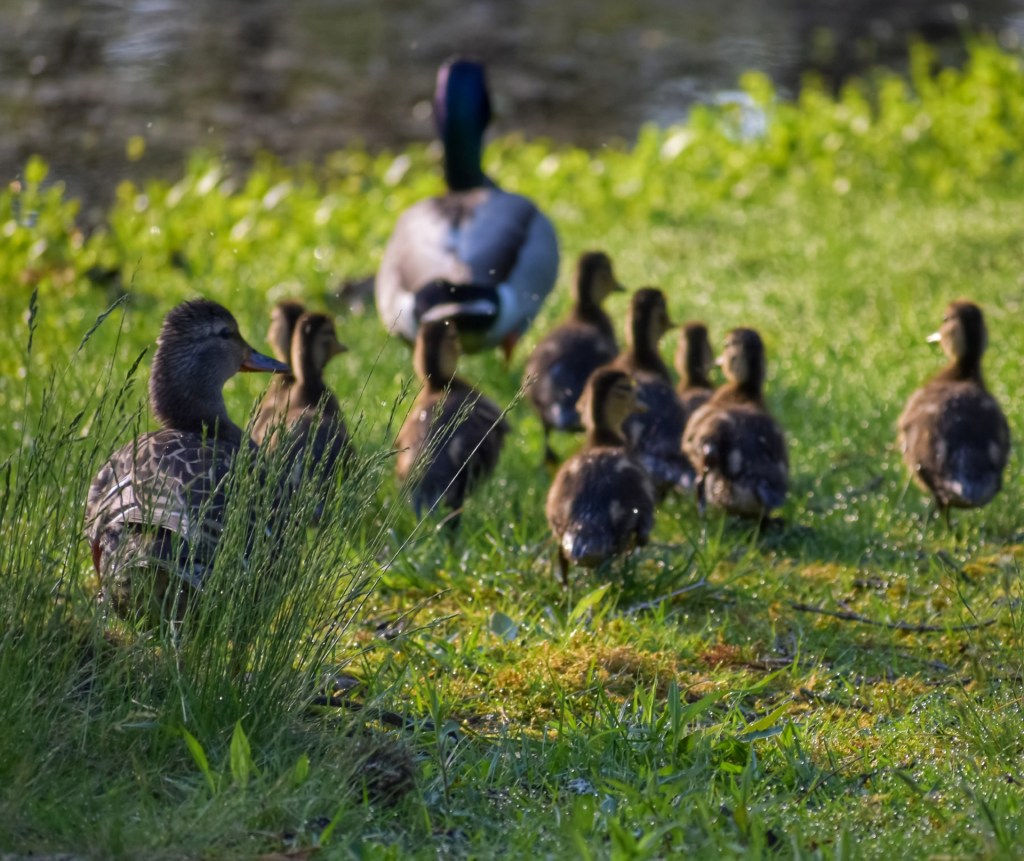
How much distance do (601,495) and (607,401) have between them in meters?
0.58

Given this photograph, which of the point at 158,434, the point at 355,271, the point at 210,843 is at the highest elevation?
the point at 158,434

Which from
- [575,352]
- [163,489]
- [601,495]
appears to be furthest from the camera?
[575,352]

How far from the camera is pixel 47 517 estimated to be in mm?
3906

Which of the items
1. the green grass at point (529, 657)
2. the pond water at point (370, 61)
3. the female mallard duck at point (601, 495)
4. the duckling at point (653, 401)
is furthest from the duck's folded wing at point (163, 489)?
the pond water at point (370, 61)

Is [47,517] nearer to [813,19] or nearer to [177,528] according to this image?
[177,528]

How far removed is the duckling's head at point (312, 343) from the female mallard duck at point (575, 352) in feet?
3.35

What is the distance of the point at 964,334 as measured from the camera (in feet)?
21.1

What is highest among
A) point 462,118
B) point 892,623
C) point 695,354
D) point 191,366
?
point 191,366

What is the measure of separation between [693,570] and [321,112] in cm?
1123

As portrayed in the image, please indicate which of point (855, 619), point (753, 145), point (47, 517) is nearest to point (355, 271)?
point (753, 145)

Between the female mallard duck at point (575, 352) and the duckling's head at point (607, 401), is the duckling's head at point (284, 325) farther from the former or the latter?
the duckling's head at point (607, 401)

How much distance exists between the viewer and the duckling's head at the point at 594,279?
791 cm

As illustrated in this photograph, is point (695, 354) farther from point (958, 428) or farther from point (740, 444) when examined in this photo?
point (958, 428)

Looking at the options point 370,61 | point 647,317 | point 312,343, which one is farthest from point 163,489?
point 370,61
